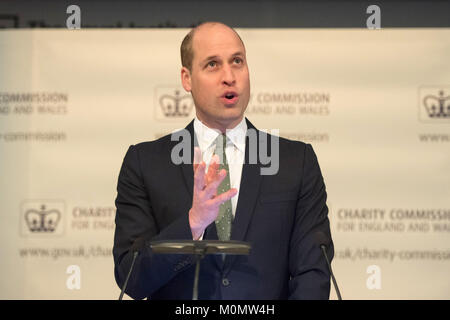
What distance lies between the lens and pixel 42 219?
5863mm

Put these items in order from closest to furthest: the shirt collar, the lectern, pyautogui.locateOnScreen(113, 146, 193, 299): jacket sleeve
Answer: the lectern → pyautogui.locateOnScreen(113, 146, 193, 299): jacket sleeve → the shirt collar

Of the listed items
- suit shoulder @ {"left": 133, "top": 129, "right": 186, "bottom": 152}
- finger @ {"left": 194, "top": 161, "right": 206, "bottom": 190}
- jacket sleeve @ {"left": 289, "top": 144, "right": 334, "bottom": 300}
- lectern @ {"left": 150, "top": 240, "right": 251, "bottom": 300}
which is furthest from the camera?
suit shoulder @ {"left": 133, "top": 129, "right": 186, "bottom": 152}

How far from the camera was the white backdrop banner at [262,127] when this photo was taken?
580cm

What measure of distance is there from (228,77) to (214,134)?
0.29 meters

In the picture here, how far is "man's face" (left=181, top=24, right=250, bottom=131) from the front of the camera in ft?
10.4

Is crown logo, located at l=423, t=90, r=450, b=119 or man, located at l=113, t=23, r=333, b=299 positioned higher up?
crown logo, located at l=423, t=90, r=450, b=119

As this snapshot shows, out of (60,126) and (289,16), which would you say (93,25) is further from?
(289,16)

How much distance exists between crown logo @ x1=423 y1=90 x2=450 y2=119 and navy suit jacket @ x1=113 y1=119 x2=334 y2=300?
9.43 ft

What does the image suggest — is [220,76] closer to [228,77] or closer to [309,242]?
[228,77]

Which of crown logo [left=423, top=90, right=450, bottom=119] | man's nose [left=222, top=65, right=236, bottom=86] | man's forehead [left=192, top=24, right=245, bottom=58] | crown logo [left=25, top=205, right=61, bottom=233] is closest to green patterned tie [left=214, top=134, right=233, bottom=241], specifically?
man's nose [left=222, top=65, right=236, bottom=86]

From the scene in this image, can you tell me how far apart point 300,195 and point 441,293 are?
307 centimetres

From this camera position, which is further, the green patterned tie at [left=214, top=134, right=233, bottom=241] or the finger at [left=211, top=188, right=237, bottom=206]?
the green patterned tie at [left=214, top=134, right=233, bottom=241]

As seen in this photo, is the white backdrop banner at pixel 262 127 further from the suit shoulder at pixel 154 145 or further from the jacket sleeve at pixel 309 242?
the jacket sleeve at pixel 309 242

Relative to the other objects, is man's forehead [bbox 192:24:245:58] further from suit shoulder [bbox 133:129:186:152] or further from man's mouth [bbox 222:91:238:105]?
suit shoulder [bbox 133:129:186:152]
